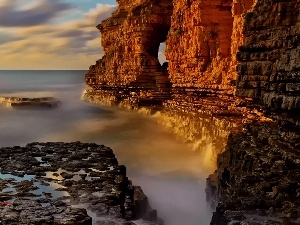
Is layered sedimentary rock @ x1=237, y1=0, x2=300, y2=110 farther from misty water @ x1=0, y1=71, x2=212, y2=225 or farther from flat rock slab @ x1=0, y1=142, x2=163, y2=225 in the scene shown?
flat rock slab @ x1=0, y1=142, x2=163, y2=225

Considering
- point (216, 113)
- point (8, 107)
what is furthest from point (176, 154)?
point (8, 107)

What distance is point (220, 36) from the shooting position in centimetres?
2503

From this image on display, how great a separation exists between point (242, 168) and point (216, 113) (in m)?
11.4

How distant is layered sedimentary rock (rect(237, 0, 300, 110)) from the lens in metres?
12.0

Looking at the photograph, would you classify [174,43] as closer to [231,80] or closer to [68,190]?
[231,80]

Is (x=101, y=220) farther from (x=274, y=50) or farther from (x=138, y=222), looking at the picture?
(x=274, y=50)

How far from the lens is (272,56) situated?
13.9 m

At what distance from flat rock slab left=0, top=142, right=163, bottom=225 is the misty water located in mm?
2086

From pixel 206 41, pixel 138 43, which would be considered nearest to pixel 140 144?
pixel 206 41

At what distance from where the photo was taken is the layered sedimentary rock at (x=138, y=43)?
1383 inches

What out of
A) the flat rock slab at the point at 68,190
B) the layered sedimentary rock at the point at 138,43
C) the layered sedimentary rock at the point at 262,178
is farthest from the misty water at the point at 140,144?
the layered sedimentary rock at the point at 138,43

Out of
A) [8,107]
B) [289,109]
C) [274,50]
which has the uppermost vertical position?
[274,50]

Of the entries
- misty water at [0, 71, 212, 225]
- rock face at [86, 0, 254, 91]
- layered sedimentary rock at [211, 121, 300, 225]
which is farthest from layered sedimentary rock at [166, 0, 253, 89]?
layered sedimentary rock at [211, 121, 300, 225]

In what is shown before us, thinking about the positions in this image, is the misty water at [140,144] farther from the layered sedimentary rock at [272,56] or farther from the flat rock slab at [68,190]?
the layered sedimentary rock at [272,56]
